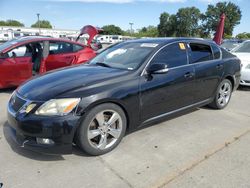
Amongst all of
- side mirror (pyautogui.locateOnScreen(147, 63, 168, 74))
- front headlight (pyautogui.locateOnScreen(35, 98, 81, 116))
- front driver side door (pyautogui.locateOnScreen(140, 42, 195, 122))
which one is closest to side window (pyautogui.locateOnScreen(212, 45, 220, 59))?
front driver side door (pyautogui.locateOnScreen(140, 42, 195, 122))

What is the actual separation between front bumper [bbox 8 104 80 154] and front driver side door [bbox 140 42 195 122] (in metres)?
1.10

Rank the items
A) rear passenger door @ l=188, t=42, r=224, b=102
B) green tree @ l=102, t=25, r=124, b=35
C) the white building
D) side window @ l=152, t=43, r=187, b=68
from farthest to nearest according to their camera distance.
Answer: green tree @ l=102, t=25, r=124, b=35
the white building
rear passenger door @ l=188, t=42, r=224, b=102
side window @ l=152, t=43, r=187, b=68

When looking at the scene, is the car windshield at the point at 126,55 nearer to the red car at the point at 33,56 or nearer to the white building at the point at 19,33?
the red car at the point at 33,56

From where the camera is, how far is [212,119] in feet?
15.3

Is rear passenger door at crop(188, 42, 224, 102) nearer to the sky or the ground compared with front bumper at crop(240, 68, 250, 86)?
nearer to the sky

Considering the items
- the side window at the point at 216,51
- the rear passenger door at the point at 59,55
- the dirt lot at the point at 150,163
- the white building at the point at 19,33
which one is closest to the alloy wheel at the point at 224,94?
the side window at the point at 216,51

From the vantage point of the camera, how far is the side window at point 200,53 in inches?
175

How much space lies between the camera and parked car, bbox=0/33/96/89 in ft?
20.1

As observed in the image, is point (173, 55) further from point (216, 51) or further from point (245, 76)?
point (245, 76)

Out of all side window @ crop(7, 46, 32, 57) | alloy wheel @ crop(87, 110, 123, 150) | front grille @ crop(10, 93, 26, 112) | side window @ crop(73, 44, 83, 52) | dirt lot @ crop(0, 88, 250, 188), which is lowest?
dirt lot @ crop(0, 88, 250, 188)

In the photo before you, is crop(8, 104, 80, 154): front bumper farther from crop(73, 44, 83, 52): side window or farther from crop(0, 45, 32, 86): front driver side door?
crop(73, 44, 83, 52): side window

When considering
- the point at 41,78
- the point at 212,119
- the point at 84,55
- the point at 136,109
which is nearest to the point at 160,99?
the point at 136,109

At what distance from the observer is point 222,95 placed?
5.22 meters

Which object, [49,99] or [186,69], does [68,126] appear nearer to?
[49,99]
